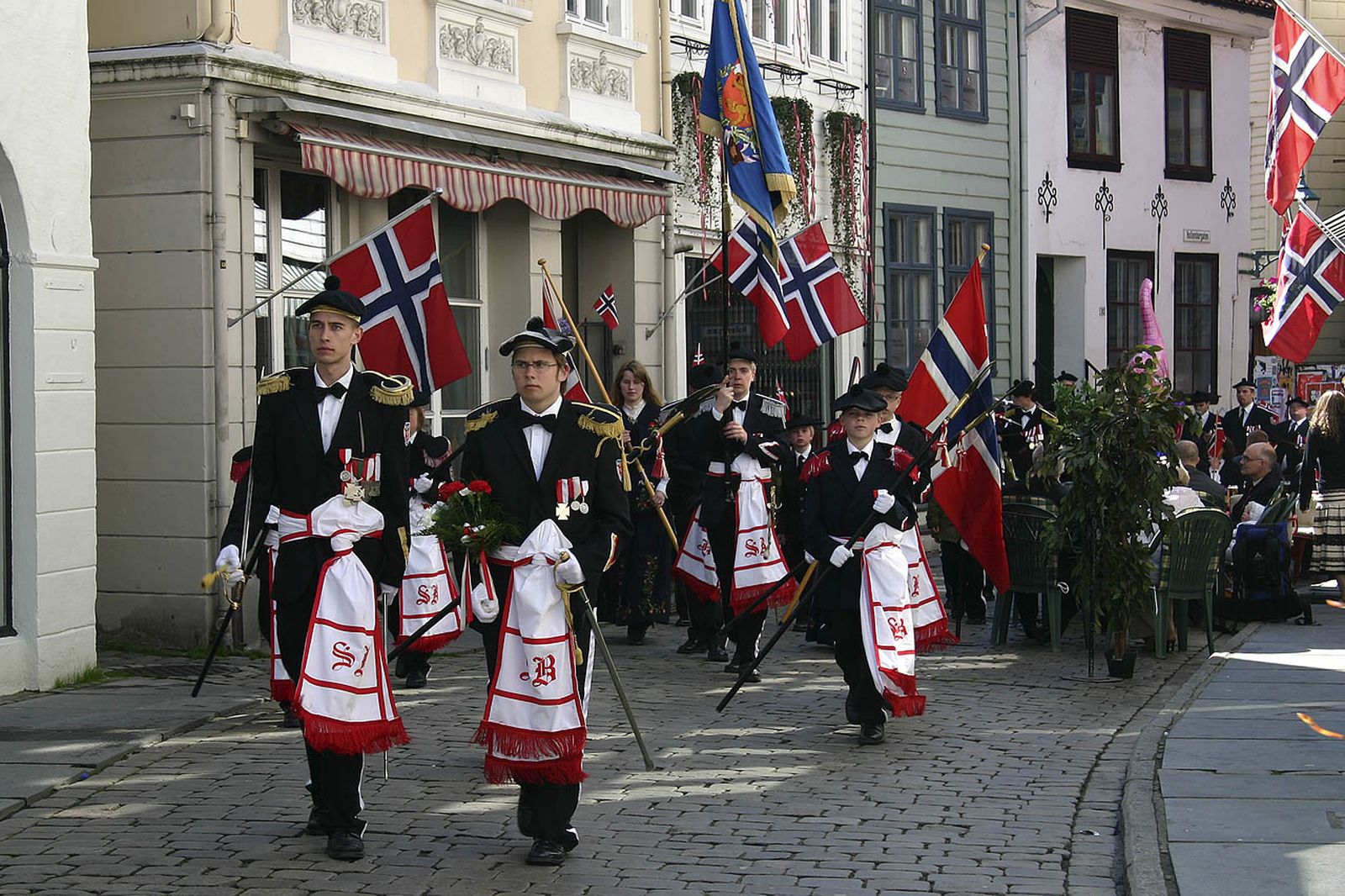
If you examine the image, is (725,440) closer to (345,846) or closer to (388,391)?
(388,391)

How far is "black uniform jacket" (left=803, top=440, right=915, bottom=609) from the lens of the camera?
9.48 meters

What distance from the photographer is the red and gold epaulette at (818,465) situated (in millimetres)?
9766

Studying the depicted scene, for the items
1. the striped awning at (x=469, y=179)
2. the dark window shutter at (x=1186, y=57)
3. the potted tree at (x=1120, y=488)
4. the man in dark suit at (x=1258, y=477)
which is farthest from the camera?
the dark window shutter at (x=1186, y=57)

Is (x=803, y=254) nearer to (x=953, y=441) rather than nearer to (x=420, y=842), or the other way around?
(x=953, y=441)

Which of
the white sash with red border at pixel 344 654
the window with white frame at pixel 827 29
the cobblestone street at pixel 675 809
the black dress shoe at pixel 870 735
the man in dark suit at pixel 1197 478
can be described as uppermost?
the window with white frame at pixel 827 29

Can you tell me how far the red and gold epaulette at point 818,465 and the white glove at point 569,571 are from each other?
9.87ft

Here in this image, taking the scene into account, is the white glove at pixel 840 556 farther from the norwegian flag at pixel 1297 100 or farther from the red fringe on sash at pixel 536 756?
the norwegian flag at pixel 1297 100

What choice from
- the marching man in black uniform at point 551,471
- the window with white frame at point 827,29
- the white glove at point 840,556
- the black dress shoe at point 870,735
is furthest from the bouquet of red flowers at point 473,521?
the window with white frame at point 827,29

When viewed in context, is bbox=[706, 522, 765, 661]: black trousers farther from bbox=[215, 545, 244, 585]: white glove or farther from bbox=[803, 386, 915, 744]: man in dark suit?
bbox=[215, 545, 244, 585]: white glove

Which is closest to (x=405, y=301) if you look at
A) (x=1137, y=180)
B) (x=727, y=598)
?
(x=727, y=598)

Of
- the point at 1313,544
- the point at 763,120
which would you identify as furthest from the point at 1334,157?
the point at 763,120

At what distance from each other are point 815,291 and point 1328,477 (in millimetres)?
4560

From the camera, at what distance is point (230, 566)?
7.12 meters

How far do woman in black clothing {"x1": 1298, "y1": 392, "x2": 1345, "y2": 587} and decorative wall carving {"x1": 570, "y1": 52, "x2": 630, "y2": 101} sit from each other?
7.00 metres
